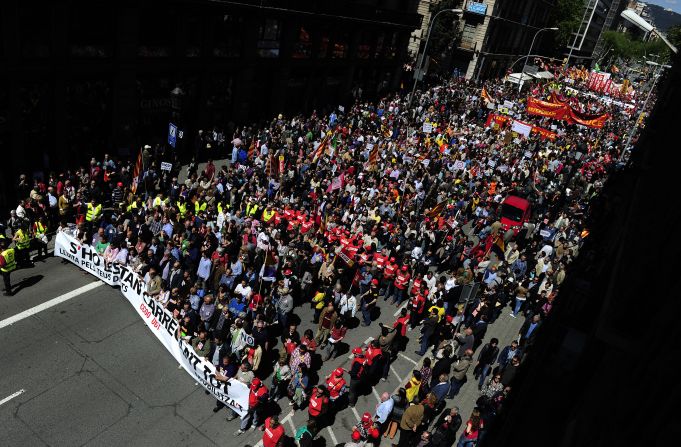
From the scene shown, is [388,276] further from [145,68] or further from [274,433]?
[145,68]

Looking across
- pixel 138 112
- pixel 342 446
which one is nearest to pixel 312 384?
pixel 342 446

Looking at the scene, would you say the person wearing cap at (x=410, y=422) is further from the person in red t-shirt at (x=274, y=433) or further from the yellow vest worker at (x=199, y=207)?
the yellow vest worker at (x=199, y=207)

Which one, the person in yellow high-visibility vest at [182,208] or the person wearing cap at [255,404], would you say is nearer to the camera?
the person wearing cap at [255,404]

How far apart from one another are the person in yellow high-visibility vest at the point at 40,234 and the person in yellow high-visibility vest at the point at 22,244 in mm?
465

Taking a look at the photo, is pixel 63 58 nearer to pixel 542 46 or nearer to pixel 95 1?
pixel 95 1

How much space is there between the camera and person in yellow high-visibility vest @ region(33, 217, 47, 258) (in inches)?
599

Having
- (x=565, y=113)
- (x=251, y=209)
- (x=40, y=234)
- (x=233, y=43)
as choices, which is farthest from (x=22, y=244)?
(x=565, y=113)

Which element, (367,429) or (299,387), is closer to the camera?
(367,429)

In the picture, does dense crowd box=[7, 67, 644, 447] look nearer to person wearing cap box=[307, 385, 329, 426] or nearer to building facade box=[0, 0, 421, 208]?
person wearing cap box=[307, 385, 329, 426]

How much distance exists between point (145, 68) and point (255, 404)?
18.8 metres

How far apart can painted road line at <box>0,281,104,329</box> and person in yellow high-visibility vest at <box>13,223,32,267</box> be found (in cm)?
197

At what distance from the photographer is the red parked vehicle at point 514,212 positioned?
73.5ft

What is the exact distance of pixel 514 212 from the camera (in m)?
22.5

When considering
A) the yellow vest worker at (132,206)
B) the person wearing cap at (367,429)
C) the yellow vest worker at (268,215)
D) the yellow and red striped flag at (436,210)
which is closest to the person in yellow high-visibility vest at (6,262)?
the yellow vest worker at (132,206)
